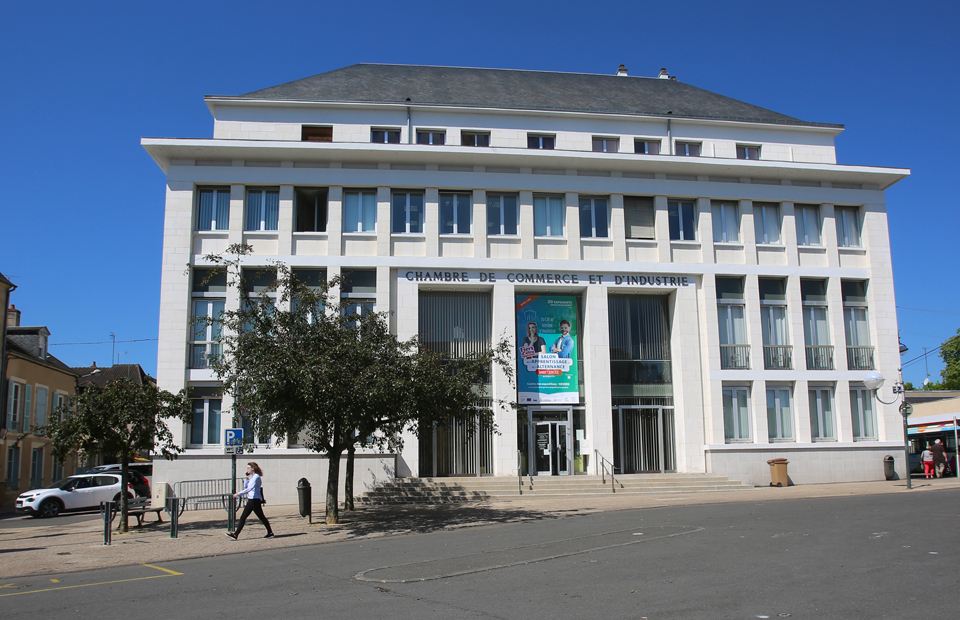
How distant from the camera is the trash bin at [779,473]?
87.5 feet

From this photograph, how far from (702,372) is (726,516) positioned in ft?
42.1

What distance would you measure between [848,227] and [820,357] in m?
5.70

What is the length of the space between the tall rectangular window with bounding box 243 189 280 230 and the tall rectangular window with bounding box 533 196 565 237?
9.65 meters

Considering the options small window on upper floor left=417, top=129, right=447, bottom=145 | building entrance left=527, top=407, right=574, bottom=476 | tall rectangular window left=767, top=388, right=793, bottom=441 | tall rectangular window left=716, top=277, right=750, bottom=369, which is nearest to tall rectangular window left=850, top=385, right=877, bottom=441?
tall rectangular window left=767, top=388, right=793, bottom=441

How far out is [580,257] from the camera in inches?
1105

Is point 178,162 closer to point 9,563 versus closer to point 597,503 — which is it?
point 9,563

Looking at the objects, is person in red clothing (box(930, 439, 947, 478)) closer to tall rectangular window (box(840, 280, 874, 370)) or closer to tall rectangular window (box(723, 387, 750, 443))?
tall rectangular window (box(840, 280, 874, 370))

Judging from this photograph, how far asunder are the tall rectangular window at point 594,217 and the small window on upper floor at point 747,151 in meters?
6.69

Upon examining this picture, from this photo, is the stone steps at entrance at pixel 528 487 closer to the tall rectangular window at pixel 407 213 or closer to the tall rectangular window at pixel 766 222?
the tall rectangular window at pixel 407 213

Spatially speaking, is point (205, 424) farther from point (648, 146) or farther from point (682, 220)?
point (648, 146)

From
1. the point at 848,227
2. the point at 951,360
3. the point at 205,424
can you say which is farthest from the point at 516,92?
the point at 951,360

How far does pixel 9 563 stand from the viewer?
512 inches

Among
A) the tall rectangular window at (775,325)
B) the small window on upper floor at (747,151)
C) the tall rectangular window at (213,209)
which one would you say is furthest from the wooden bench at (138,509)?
the small window on upper floor at (747,151)

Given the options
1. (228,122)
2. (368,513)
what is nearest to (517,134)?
(228,122)
